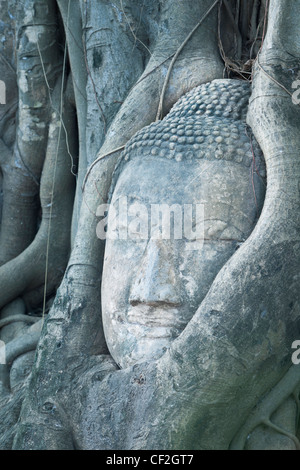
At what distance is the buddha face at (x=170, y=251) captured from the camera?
6.81ft

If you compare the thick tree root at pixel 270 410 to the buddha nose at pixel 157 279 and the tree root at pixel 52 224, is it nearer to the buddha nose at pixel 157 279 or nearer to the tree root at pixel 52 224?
the buddha nose at pixel 157 279

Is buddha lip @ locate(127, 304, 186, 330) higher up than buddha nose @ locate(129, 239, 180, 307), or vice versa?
buddha nose @ locate(129, 239, 180, 307)

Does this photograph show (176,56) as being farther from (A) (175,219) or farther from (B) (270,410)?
(B) (270,410)

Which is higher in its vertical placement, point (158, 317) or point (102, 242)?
point (102, 242)

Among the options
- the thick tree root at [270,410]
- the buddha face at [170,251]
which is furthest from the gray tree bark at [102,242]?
the buddha face at [170,251]

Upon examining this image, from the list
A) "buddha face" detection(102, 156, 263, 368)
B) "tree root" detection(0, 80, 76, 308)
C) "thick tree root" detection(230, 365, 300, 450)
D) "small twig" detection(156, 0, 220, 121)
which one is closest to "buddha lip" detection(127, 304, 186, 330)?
"buddha face" detection(102, 156, 263, 368)

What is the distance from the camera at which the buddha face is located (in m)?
2.07

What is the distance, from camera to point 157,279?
206 cm

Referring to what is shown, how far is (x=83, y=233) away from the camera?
2.49 meters

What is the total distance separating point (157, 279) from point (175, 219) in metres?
0.18

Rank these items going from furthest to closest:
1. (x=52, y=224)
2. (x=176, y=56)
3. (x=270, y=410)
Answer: (x=52, y=224)
(x=176, y=56)
(x=270, y=410)

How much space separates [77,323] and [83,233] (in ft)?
1.04

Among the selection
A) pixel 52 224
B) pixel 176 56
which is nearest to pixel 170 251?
pixel 176 56

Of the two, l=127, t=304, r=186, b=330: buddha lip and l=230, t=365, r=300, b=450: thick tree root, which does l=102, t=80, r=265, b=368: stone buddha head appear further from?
l=230, t=365, r=300, b=450: thick tree root
